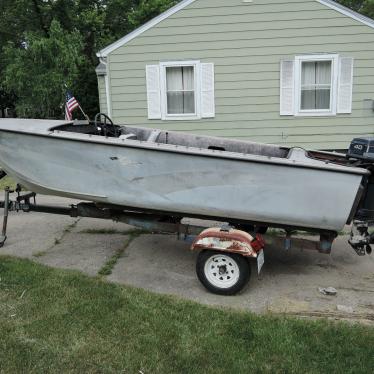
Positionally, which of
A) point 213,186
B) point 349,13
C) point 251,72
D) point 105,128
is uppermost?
point 349,13

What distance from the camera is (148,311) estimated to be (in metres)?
3.79

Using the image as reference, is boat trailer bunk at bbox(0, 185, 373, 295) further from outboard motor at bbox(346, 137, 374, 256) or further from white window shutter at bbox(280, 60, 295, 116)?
white window shutter at bbox(280, 60, 295, 116)

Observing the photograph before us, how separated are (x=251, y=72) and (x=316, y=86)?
4.73ft

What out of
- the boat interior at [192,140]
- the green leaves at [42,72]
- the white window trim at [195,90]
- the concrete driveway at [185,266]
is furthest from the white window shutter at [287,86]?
the green leaves at [42,72]

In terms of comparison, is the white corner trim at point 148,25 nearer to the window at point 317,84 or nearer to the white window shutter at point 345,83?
the window at point 317,84

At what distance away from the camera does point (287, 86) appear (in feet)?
33.0

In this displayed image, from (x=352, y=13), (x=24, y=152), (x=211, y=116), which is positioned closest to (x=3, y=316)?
(x=24, y=152)

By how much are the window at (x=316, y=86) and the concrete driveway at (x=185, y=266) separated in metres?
4.95

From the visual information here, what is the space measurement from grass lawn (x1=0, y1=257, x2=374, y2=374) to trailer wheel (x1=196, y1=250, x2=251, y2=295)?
366 millimetres

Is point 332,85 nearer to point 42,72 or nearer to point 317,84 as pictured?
point 317,84

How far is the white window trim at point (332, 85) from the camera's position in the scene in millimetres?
9906

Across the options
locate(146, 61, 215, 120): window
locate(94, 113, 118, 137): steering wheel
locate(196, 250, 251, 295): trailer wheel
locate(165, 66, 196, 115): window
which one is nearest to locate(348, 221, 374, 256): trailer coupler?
locate(196, 250, 251, 295): trailer wheel

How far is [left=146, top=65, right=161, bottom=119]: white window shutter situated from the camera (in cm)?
1032

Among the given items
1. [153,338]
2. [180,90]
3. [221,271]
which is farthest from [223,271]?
[180,90]
